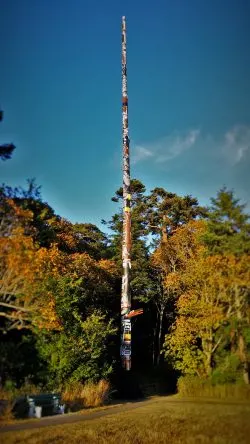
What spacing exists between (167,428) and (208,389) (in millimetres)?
1400

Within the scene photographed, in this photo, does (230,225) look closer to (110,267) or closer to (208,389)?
(208,389)

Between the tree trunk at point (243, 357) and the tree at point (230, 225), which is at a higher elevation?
the tree at point (230, 225)

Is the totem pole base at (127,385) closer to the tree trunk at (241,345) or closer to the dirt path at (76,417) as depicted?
the dirt path at (76,417)

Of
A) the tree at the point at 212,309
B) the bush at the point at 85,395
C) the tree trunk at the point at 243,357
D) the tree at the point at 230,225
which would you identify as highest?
the tree at the point at 230,225

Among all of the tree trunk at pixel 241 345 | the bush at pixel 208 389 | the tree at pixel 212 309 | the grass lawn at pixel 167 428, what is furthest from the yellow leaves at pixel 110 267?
the tree trunk at pixel 241 345

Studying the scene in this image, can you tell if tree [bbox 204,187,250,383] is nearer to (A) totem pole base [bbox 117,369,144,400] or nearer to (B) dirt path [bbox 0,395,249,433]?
(B) dirt path [bbox 0,395,249,433]

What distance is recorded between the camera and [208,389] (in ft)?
21.3

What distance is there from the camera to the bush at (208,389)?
6.06 meters

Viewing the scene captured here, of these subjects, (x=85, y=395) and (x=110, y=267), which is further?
(x=110, y=267)

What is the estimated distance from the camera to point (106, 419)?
11.7 metres

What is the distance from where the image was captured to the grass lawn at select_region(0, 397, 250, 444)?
5.89 meters

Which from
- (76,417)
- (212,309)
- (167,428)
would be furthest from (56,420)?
(212,309)

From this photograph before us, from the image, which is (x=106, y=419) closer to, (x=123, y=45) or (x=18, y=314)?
(x=18, y=314)

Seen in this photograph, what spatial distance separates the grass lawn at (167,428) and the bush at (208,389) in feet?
0.35
